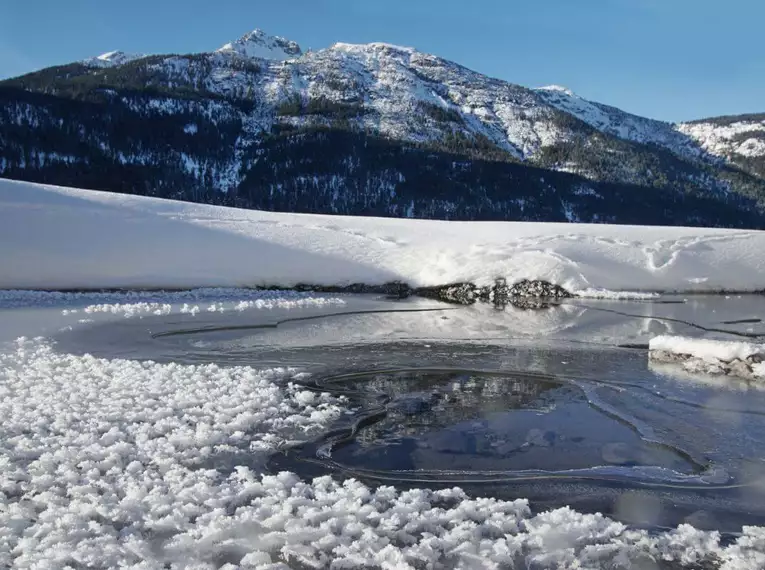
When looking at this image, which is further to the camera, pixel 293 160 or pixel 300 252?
pixel 293 160

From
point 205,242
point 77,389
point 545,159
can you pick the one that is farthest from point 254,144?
point 77,389

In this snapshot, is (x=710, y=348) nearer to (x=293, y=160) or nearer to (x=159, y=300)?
(x=159, y=300)

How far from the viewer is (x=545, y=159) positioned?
7490 inches

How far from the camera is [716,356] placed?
807 cm

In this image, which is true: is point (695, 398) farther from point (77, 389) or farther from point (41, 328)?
point (41, 328)

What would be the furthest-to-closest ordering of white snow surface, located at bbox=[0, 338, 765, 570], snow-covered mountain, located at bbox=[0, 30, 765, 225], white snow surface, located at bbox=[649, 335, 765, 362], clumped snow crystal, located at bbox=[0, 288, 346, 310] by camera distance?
snow-covered mountain, located at bbox=[0, 30, 765, 225] < clumped snow crystal, located at bbox=[0, 288, 346, 310] < white snow surface, located at bbox=[649, 335, 765, 362] < white snow surface, located at bbox=[0, 338, 765, 570]

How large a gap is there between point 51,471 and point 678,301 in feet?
50.8

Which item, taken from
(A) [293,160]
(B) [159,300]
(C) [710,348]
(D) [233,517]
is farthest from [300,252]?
(A) [293,160]

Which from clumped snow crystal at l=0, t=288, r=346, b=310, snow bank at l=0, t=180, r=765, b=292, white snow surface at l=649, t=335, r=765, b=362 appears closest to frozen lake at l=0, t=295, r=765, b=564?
clumped snow crystal at l=0, t=288, r=346, b=310

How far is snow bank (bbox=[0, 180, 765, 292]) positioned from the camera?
15.5m

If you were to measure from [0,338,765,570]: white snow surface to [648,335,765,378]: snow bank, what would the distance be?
464 centimetres

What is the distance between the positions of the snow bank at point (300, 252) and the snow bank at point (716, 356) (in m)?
7.86

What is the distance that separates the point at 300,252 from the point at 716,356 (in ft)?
38.3

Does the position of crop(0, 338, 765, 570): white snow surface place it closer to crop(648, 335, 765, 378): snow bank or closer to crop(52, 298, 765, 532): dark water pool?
crop(52, 298, 765, 532): dark water pool
